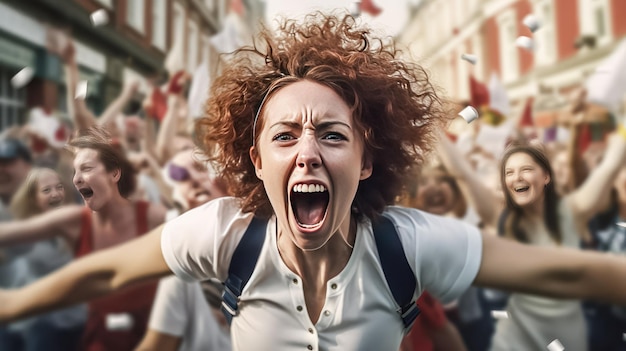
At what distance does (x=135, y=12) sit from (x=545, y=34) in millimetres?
2185

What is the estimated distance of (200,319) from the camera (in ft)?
7.15

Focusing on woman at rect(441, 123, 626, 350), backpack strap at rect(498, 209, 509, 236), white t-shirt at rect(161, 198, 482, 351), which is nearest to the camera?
white t-shirt at rect(161, 198, 482, 351)

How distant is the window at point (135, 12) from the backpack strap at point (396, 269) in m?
2.37

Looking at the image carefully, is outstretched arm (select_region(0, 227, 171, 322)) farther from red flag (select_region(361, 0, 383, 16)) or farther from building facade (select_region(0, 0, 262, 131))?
building facade (select_region(0, 0, 262, 131))

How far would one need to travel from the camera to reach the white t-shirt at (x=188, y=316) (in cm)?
216

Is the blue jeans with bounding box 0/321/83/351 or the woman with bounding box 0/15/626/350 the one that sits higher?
the woman with bounding box 0/15/626/350

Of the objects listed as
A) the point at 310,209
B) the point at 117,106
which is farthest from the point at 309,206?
the point at 117,106

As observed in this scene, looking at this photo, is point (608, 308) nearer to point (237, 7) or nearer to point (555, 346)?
point (555, 346)

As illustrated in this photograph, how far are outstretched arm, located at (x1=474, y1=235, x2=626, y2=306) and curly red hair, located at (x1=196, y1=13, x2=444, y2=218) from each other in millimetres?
280

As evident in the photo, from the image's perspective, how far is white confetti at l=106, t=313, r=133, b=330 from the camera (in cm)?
231

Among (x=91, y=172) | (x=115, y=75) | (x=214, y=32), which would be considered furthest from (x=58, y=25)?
(x=91, y=172)

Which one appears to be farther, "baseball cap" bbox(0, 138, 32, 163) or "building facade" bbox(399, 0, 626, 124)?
"building facade" bbox(399, 0, 626, 124)

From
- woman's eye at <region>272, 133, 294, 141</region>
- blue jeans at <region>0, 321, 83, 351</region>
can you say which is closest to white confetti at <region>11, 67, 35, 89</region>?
blue jeans at <region>0, 321, 83, 351</region>

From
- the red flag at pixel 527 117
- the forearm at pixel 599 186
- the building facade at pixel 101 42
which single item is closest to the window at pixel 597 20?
the red flag at pixel 527 117
